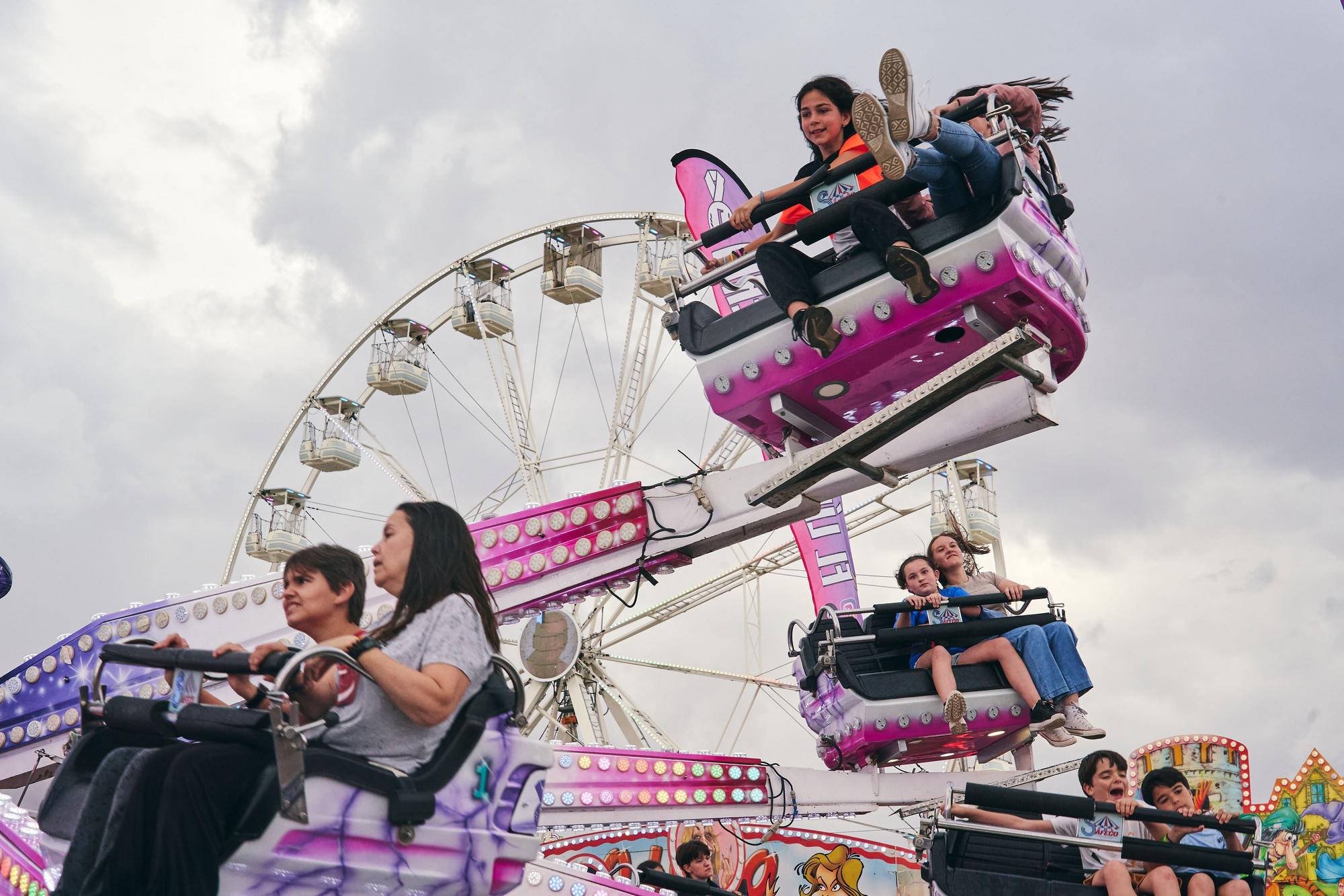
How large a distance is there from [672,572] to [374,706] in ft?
14.5

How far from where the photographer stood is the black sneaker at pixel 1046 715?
6.66 m

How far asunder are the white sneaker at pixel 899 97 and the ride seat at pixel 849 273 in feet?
2.20

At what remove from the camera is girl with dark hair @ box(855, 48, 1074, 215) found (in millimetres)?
4562

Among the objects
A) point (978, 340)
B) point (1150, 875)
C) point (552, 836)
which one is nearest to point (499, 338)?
point (552, 836)

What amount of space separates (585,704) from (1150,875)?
12.5 meters

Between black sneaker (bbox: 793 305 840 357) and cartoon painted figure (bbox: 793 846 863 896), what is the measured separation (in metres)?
5.24

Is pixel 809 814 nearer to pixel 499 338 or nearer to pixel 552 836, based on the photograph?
pixel 552 836

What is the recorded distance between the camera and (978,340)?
5496 millimetres

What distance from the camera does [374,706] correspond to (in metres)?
2.94

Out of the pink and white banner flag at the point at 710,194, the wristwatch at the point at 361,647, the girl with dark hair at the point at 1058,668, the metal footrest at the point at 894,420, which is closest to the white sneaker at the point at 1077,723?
the girl with dark hair at the point at 1058,668

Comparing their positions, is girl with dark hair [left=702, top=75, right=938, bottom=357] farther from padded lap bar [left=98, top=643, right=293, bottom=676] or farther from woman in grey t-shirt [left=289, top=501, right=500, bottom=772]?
padded lap bar [left=98, top=643, right=293, bottom=676]

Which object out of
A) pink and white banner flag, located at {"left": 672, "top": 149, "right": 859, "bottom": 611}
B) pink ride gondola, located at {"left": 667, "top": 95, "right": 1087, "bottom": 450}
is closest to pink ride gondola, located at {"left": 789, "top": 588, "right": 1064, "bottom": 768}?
pink and white banner flag, located at {"left": 672, "top": 149, "right": 859, "bottom": 611}

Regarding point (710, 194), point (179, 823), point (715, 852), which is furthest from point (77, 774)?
point (715, 852)

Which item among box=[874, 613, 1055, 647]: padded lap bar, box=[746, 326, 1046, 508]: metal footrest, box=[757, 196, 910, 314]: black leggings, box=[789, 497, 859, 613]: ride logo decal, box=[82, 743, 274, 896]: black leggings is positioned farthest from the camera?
box=[789, 497, 859, 613]: ride logo decal
